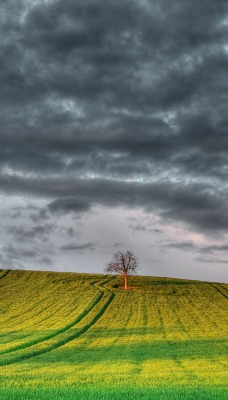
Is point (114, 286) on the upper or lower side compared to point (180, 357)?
upper

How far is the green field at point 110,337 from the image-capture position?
22828 mm

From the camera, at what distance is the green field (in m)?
22.8

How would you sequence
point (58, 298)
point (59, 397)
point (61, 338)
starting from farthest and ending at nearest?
1. point (58, 298)
2. point (61, 338)
3. point (59, 397)

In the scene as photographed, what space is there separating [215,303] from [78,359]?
61.4 metres

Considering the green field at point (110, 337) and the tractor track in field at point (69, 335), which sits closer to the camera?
the green field at point (110, 337)

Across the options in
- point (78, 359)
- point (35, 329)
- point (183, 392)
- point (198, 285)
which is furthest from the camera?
point (198, 285)

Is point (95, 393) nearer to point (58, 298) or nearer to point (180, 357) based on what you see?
point (180, 357)

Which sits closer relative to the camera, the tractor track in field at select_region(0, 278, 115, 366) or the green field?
the green field

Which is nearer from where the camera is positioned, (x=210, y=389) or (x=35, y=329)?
(x=210, y=389)

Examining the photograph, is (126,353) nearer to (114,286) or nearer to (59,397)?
(59,397)

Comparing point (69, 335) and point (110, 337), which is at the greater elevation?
point (69, 335)

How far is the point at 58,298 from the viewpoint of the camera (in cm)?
9531

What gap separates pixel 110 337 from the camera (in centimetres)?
5744

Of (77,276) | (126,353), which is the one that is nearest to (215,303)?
(77,276)
